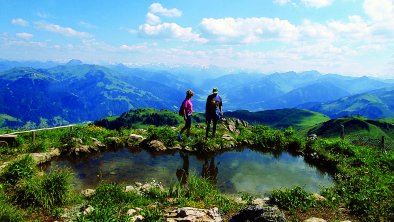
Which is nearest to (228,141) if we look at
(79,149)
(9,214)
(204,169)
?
(204,169)

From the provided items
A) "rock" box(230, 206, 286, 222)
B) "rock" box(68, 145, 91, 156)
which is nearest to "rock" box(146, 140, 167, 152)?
"rock" box(68, 145, 91, 156)

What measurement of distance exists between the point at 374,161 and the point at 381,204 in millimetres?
7601

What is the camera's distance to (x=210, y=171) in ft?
57.5

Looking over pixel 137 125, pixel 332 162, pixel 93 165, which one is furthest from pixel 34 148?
pixel 137 125

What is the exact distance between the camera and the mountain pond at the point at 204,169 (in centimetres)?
1554

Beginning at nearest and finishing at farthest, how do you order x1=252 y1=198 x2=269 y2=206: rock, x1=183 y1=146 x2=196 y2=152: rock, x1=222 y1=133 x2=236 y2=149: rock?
x1=252 y1=198 x2=269 y2=206: rock < x1=183 y1=146 x2=196 y2=152: rock < x1=222 y1=133 x2=236 y2=149: rock

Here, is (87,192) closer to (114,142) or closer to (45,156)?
(45,156)

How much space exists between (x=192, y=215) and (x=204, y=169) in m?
7.57

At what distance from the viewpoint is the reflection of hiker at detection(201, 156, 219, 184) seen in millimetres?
16328

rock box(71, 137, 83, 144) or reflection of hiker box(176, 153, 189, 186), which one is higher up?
rock box(71, 137, 83, 144)

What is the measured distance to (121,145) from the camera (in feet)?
73.4

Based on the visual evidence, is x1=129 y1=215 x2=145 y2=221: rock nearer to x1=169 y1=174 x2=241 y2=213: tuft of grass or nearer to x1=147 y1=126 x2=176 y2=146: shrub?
x1=169 y1=174 x2=241 y2=213: tuft of grass

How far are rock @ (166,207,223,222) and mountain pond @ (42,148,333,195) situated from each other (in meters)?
3.87

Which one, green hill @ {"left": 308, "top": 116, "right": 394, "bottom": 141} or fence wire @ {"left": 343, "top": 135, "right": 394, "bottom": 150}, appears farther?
green hill @ {"left": 308, "top": 116, "right": 394, "bottom": 141}
